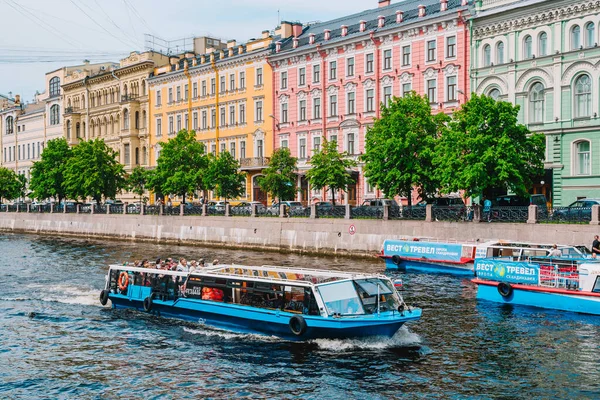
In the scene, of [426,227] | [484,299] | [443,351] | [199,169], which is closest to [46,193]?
[199,169]

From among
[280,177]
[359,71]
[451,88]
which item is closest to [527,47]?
[451,88]

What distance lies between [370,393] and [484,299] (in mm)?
11729

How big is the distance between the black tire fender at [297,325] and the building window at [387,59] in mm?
35440

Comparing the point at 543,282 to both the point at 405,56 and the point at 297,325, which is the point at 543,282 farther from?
the point at 405,56

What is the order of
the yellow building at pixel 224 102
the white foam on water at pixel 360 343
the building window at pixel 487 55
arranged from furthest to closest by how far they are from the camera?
the yellow building at pixel 224 102
the building window at pixel 487 55
the white foam on water at pixel 360 343

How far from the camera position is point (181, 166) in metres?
58.7

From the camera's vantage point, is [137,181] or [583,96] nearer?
[583,96]

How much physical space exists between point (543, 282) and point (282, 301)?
9.92 metres

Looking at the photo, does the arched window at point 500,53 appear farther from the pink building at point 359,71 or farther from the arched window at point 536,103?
the arched window at point 536,103

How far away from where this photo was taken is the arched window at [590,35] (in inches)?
1631

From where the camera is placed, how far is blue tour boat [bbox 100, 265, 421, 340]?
19.9 m

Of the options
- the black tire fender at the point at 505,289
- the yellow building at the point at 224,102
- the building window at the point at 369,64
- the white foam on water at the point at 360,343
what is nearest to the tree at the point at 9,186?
the yellow building at the point at 224,102

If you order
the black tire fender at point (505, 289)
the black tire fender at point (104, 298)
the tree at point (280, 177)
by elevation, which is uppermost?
the tree at point (280, 177)

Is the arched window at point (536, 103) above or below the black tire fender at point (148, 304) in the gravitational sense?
above
